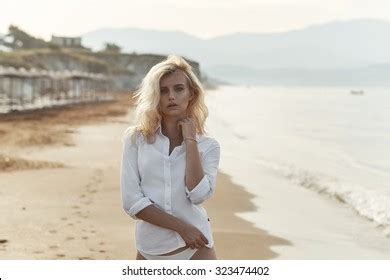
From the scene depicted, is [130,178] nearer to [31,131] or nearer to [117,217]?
[117,217]

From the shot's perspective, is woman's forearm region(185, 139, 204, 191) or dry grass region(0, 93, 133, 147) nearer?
woman's forearm region(185, 139, 204, 191)

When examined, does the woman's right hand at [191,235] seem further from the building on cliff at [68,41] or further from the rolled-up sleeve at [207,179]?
the building on cliff at [68,41]

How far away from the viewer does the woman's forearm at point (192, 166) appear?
6.03 ft

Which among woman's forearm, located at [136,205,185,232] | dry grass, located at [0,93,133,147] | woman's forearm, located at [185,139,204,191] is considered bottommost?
dry grass, located at [0,93,133,147]

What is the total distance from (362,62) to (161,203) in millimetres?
113424

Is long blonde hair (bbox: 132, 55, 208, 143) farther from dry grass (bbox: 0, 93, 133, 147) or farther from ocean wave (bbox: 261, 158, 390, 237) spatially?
dry grass (bbox: 0, 93, 133, 147)

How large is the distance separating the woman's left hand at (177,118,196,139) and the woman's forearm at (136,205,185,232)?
0.80 ft

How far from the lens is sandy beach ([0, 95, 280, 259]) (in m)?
Result: 4.38

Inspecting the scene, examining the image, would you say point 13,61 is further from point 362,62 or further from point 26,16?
point 362,62

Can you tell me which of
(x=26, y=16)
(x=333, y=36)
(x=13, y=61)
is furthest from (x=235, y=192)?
(x=333, y=36)

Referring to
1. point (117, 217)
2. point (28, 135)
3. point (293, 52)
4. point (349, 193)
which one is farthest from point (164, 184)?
point (293, 52)

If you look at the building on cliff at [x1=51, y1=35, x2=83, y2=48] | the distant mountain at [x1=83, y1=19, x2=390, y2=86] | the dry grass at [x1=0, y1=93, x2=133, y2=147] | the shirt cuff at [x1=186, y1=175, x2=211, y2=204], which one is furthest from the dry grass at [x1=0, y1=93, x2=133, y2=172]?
the distant mountain at [x1=83, y1=19, x2=390, y2=86]

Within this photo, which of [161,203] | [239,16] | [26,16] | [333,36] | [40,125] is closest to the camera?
[161,203]

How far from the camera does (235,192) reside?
25.2 ft
